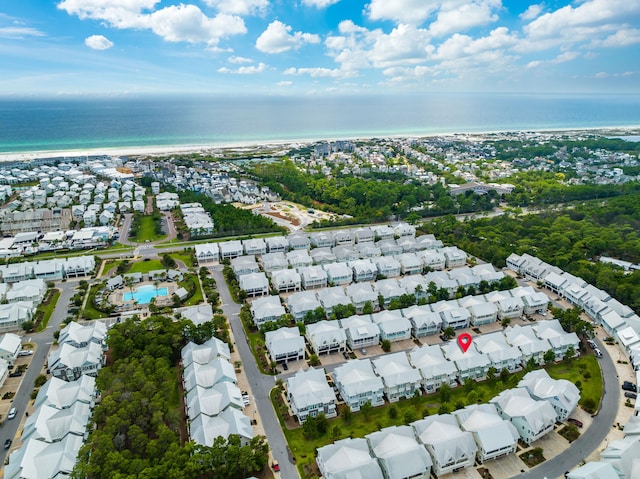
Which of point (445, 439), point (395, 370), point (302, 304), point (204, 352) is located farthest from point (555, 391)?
point (204, 352)

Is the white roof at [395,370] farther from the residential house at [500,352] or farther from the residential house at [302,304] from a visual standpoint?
the residential house at [302,304]

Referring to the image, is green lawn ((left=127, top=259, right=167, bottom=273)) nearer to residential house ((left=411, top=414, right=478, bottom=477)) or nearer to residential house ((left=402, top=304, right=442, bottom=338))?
residential house ((left=402, top=304, right=442, bottom=338))

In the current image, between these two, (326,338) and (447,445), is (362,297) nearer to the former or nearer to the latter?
(326,338)

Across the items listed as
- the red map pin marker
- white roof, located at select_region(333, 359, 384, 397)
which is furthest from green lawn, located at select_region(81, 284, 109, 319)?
the red map pin marker

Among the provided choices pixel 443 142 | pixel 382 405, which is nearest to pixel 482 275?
pixel 382 405

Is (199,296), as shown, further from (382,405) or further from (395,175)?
(395,175)

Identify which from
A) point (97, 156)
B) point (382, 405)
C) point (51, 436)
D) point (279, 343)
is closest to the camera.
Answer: point (51, 436)

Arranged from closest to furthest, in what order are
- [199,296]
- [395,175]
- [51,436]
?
[51,436]
[199,296]
[395,175]

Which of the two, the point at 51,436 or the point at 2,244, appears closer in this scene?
the point at 51,436
